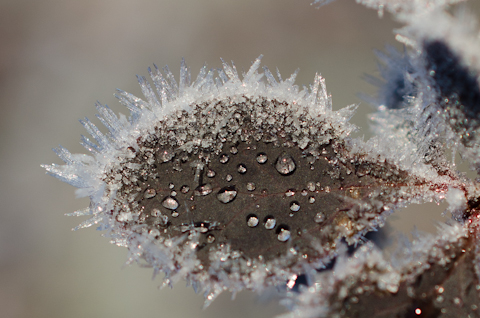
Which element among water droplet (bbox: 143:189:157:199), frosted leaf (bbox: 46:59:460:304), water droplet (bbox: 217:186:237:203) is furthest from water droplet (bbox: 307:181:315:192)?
water droplet (bbox: 143:189:157:199)

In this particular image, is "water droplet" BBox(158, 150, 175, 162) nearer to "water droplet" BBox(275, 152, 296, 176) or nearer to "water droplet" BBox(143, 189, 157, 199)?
"water droplet" BBox(143, 189, 157, 199)

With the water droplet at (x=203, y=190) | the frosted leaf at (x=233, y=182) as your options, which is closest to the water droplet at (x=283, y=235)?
the frosted leaf at (x=233, y=182)

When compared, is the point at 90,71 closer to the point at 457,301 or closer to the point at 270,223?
the point at 270,223

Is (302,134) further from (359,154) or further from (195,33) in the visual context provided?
(195,33)

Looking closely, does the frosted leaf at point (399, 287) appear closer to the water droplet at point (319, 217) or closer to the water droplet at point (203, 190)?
the water droplet at point (319, 217)

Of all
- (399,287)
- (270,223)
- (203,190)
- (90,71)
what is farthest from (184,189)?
(90,71)

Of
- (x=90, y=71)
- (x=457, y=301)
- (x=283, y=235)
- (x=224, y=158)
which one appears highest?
(x=90, y=71)
